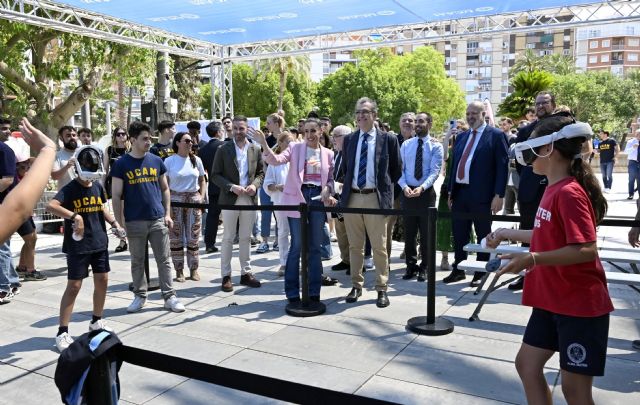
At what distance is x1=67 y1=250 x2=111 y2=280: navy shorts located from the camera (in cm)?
465

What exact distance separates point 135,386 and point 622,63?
14684 centimetres

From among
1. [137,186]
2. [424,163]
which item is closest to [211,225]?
[137,186]

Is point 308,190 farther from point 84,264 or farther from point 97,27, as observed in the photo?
point 97,27

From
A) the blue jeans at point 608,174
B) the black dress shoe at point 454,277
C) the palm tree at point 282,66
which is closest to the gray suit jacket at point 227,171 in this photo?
the black dress shoe at point 454,277

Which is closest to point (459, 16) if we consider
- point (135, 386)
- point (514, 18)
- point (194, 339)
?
point (514, 18)

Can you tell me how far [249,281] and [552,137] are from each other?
487 cm

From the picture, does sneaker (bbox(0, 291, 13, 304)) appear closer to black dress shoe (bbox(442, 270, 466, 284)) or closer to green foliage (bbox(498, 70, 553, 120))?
black dress shoe (bbox(442, 270, 466, 284))

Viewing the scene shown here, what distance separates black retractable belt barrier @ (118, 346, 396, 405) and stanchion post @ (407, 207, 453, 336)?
333 cm

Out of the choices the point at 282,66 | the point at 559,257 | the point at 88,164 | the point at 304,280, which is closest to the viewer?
the point at 559,257

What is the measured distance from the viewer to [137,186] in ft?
18.2

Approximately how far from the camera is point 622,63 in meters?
128

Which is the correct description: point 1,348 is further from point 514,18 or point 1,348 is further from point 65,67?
point 65,67

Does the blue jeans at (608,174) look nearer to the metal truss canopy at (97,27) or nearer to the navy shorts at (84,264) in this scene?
the metal truss canopy at (97,27)

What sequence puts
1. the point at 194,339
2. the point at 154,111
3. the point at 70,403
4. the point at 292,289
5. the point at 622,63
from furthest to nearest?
the point at 622,63 → the point at 154,111 → the point at 292,289 → the point at 194,339 → the point at 70,403
